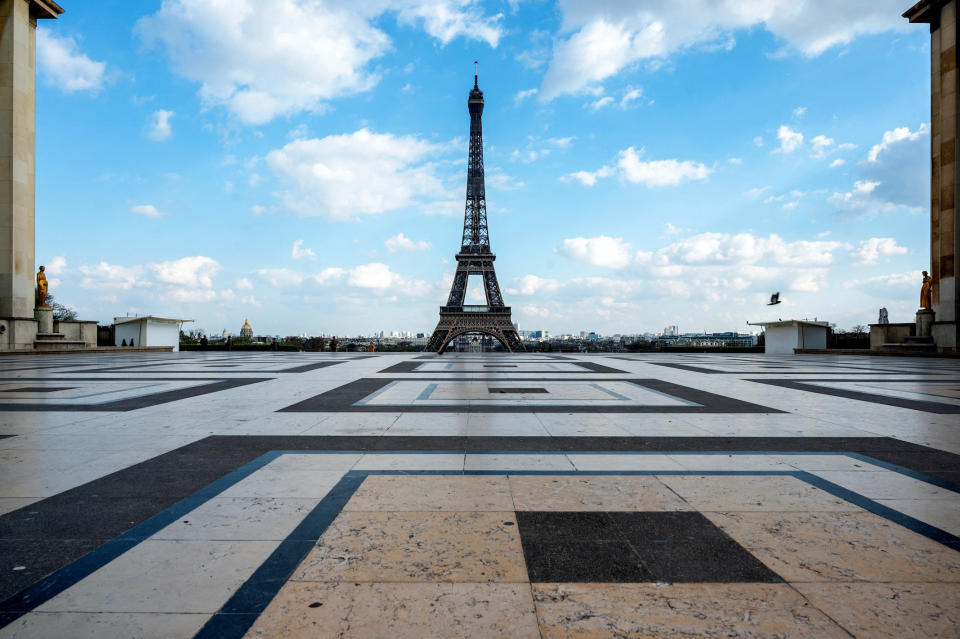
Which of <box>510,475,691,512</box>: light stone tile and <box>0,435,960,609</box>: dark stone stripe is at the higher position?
<box>510,475,691,512</box>: light stone tile

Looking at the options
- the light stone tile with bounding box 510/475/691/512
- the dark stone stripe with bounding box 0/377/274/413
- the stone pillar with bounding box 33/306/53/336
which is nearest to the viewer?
the light stone tile with bounding box 510/475/691/512

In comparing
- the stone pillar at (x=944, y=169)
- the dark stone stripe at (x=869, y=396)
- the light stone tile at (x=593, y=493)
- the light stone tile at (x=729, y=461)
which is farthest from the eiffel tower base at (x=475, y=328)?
the light stone tile at (x=593, y=493)

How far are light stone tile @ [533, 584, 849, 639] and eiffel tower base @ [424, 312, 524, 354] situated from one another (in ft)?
163

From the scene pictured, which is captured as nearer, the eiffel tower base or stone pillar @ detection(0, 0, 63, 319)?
stone pillar @ detection(0, 0, 63, 319)

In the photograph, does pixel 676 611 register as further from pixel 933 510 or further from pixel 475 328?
pixel 475 328

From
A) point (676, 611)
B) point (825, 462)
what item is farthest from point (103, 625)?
point (825, 462)

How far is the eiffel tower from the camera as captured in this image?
175 ft

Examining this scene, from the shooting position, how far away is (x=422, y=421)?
19.7ft

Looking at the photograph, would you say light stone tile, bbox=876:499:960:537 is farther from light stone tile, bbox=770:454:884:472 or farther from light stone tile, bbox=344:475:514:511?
light stone tile, bbox=344:475:514:511

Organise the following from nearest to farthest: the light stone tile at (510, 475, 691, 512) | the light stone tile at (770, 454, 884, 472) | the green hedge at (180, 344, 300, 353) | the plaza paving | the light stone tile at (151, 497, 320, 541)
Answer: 1. the plaza paving
2. the light stone tile at (151, 497, 320, 541)
3. the light stone tile at (510, 475, 691, 512)
4. the light stone tile at (770, 454, 884, 472)
5. the green hedge at (180, 344, 300, 353)

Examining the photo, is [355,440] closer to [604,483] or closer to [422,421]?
[422,421]

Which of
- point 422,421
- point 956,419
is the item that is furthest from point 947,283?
point 422,421

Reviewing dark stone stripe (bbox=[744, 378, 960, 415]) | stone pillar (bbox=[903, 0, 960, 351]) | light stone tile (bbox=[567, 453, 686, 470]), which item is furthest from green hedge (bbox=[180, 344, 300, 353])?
stone pillar (bbox=[903, 0, 960, 351])

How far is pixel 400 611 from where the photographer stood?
1.94 m
